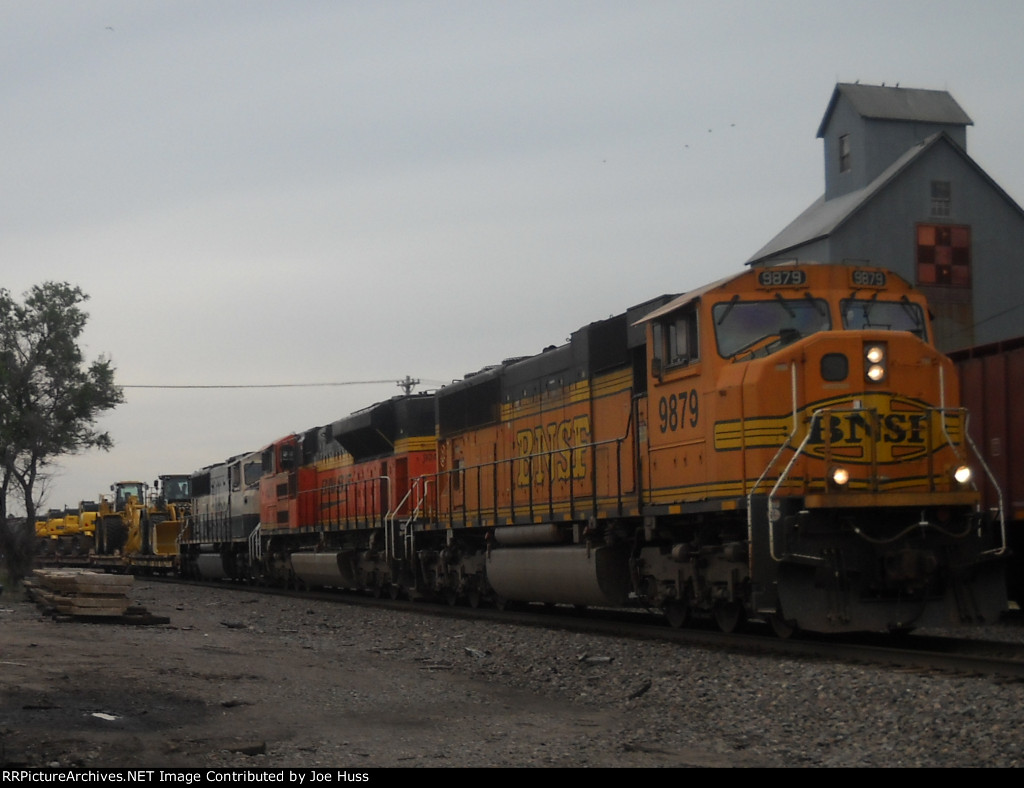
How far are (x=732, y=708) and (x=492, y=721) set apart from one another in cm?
177

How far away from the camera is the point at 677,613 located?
47.2 ft

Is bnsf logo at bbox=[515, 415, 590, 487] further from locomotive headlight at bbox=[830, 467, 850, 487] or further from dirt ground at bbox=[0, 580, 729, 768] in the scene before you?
locomotive headlight at bbox=[830, 467, 850, 487]

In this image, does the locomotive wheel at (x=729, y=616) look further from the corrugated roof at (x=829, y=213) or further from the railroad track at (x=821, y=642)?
the corrugated roof at (x=829, y=213)

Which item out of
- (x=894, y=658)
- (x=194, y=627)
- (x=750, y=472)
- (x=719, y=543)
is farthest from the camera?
(x=194, y=627)

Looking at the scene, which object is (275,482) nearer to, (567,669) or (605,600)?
(605,600)

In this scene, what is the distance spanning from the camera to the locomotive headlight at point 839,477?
1170cm

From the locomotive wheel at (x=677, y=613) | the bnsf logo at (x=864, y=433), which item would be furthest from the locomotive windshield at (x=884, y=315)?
the locomotive wheel at (x=677, y=613)

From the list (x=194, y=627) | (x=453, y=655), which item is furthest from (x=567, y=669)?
(x=194, y=627)

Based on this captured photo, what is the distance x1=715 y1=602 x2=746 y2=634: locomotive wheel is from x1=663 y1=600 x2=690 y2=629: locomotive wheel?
609 millimetres

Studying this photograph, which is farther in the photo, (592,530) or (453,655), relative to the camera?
(592,530)

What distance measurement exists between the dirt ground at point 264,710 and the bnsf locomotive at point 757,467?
283cm

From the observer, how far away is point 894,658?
11172mm

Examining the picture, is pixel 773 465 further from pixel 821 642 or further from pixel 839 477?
pixel 821 642

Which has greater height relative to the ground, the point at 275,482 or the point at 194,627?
the point at 275,482
